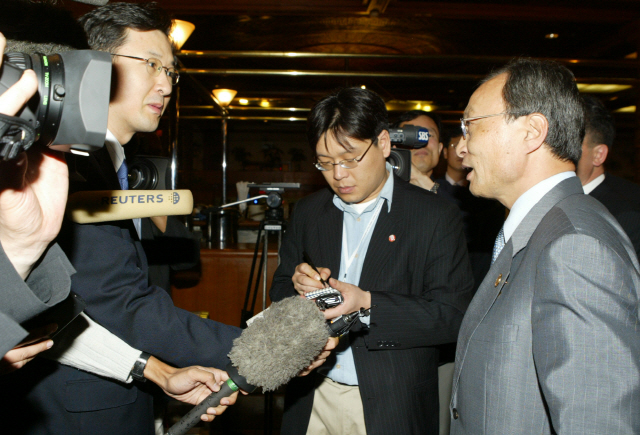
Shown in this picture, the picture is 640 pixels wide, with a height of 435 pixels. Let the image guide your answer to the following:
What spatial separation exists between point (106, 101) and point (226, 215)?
3.32m

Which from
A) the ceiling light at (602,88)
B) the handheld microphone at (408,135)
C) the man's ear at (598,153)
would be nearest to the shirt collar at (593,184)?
the man's ear at (598,153)

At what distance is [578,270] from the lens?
84 centimetres

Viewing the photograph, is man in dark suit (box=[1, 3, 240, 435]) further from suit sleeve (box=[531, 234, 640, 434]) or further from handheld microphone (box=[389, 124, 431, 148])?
handheld microphone (box=[389, 124, 431, 148])

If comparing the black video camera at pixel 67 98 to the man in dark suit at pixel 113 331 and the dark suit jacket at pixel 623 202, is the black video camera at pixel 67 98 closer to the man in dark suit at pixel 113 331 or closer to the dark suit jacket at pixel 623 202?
the man in dark suit at pixel 113 331

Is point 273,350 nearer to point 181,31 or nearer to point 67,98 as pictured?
point 67,98

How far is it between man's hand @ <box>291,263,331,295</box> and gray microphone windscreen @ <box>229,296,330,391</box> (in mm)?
381

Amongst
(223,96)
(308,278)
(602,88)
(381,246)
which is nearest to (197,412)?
(308,278)

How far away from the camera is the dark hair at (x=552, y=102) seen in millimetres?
1130

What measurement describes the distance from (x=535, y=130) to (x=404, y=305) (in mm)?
669

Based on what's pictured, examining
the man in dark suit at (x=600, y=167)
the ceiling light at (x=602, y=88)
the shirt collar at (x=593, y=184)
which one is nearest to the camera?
the man in dark suit at (x=600, y=167)

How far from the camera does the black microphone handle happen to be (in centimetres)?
88

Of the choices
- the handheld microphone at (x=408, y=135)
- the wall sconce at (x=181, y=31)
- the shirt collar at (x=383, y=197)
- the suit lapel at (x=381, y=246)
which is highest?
the wall sconce at (x=181, y=31)

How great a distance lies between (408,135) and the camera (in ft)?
6.16

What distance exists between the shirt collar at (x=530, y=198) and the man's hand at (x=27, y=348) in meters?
1.13
